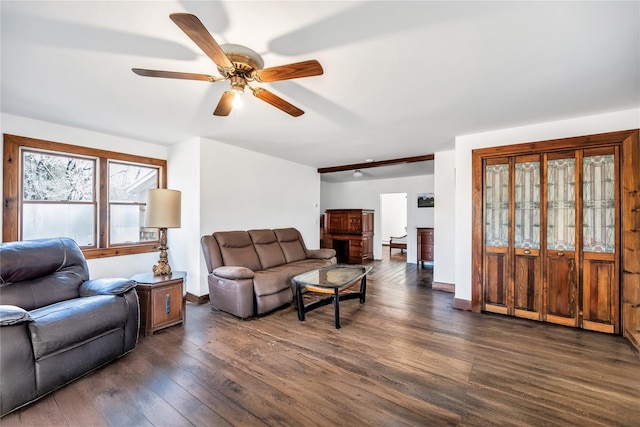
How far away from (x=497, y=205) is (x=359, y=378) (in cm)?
282

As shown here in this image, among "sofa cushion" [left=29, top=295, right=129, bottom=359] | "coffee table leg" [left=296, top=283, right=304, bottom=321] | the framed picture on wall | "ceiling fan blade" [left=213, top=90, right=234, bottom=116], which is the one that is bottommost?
"coffee table leg" [left=296, top=283, right=304, bottom=321]

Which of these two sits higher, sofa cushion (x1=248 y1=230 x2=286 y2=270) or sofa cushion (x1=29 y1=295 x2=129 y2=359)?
sofa cushion (x1=248 y1=230 x2=286 y2=270)

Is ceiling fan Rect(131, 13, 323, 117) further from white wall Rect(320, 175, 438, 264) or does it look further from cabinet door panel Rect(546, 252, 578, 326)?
white wall Rect(320, 175, 438, 264)

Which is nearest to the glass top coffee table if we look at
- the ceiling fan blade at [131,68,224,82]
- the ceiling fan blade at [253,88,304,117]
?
the ceiling fan blade at [253,88,304,117]

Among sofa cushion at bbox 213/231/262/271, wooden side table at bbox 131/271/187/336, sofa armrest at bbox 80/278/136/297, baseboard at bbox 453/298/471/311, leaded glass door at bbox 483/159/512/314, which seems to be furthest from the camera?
sofa cushion at bbox 213/231/262/271

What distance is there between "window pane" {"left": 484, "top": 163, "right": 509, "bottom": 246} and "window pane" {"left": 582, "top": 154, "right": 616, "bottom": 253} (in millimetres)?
722

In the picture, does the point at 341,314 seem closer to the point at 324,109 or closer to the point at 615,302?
the point at 324,109

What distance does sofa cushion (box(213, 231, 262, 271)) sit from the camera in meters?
3.67

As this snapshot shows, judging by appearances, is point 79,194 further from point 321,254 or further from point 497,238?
point 497,238

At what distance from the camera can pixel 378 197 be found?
7824 millimetres

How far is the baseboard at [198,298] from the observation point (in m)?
3.79

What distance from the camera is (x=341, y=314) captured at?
11.0 ft

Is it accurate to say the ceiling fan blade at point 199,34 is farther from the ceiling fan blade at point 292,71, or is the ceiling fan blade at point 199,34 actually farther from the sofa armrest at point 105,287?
the sofa armrest at point 105,287

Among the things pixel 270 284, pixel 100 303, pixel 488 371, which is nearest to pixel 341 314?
pixel 270 284
